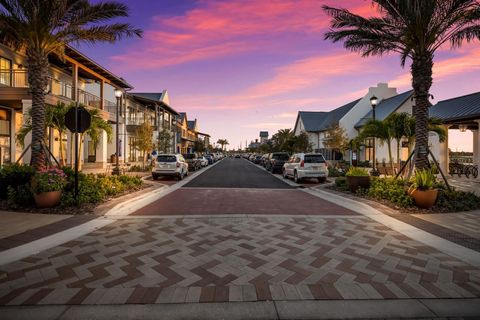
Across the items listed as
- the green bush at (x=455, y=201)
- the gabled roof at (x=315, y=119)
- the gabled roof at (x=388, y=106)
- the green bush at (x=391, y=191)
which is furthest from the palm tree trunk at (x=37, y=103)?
the gabled roof at (x=315, y=119)

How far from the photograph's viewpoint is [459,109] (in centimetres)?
1795

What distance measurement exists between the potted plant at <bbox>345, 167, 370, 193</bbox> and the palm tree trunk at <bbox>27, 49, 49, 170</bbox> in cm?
1196

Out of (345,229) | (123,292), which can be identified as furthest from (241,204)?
(123,292)

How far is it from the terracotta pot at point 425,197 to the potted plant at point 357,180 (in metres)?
2.93

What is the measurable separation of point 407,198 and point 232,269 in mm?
7135

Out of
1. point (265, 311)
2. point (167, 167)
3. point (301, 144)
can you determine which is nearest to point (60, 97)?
point (167, 167)

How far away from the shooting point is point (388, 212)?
838 cm

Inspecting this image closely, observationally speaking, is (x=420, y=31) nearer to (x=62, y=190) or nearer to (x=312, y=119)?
(x=62, y=190)

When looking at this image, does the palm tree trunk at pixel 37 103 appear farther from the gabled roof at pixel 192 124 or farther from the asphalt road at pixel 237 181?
the gabled roof at pixel 192 124

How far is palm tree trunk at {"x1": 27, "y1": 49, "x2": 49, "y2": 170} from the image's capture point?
9.70 metres

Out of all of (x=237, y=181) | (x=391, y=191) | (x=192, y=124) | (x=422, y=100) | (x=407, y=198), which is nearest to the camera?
(x=407, y=198)

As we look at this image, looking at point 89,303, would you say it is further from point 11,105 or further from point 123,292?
point 11,105

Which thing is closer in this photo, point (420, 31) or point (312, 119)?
point (420, 31)

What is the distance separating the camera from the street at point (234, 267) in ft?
11.6
